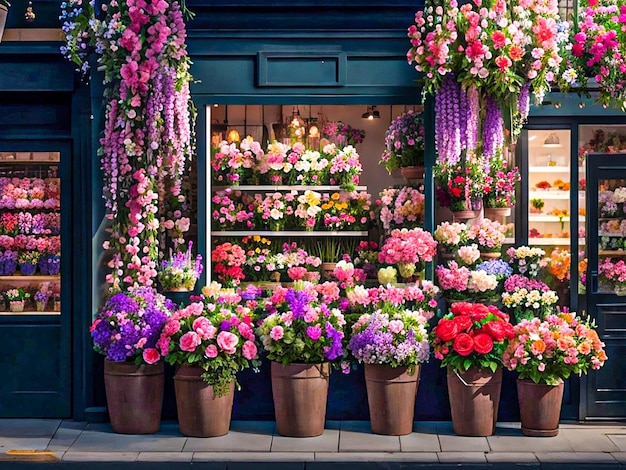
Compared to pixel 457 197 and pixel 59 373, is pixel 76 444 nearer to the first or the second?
pixel 59 373

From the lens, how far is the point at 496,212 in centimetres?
A: 966

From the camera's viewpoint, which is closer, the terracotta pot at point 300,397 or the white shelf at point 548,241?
the terracotta pot at point 300,397

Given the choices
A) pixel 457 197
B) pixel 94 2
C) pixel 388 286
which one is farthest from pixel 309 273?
pixel 94 2

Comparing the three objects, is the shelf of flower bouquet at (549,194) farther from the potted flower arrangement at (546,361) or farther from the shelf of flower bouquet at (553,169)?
the potted flower arrangement at (546,361)

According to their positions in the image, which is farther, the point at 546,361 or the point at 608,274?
the point at 608,274

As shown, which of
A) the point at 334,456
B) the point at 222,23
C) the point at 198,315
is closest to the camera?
the point at 334,456

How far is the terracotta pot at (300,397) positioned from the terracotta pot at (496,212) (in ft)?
7.17

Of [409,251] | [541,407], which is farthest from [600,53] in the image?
[541,407]

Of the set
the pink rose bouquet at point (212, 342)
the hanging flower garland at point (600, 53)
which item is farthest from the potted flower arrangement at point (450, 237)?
the pink rose bouquet at point (212, 342)

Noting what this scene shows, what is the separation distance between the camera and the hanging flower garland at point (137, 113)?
29.7 feet

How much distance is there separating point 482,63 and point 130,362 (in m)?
4.02

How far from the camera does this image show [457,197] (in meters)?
9.52

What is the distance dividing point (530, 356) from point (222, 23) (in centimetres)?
409

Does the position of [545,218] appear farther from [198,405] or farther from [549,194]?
[198,405]
